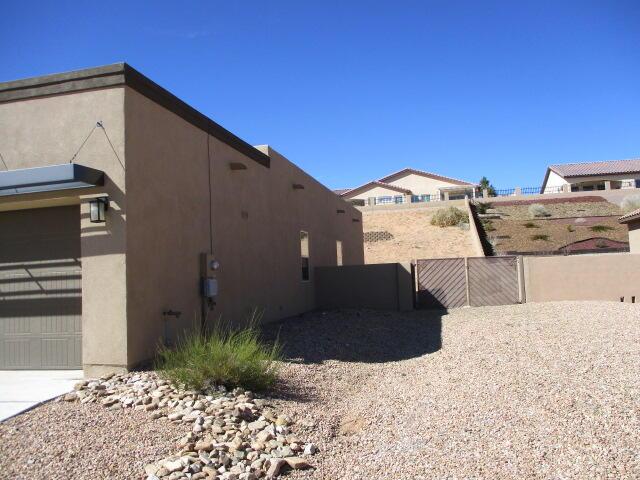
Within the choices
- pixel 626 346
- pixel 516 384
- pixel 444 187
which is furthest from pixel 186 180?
pixel 444 187

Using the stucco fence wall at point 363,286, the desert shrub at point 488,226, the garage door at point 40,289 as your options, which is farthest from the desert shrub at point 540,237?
the garage door at point 40,289

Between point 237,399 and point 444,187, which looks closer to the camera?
point 237,399

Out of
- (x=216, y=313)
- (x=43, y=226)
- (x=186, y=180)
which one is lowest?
(x=216, y=313)

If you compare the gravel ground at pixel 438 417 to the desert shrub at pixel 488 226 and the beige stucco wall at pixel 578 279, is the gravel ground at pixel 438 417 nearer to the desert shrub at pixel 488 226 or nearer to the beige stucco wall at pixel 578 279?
the beige stucco wall at pixel 578 279

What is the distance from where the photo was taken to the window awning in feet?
24.1

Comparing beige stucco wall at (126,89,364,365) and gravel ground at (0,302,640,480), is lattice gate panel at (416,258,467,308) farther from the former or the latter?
gravel ground at (0,302,640,480)

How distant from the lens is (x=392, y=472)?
530 centimetres

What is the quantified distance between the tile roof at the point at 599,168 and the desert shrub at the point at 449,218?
2595cm

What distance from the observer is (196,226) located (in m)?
9.98

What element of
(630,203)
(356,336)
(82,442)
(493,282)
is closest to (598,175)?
(630,203)

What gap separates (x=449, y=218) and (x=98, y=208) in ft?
116

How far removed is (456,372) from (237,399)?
3695 mm

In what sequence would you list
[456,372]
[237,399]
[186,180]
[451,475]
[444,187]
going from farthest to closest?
1. [444,187]
2. [186,180]
3. [456,372]
4. [237,399]
5. [451,475]

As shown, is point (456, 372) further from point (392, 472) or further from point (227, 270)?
point (227, 270)
